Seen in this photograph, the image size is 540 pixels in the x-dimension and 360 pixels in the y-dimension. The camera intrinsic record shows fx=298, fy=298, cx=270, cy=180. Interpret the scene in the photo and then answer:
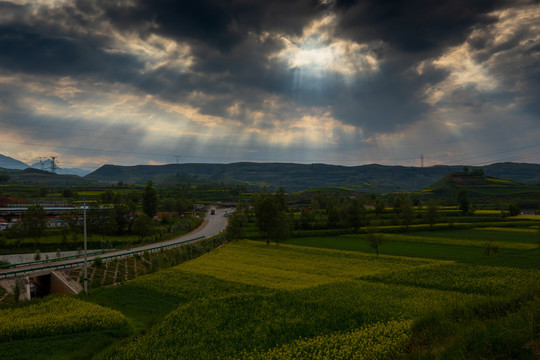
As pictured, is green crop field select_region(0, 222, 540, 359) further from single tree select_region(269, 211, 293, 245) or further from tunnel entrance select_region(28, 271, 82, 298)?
single tree select_region(269, 211, 293, 245)

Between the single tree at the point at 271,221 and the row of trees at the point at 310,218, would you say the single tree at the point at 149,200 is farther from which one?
the single tree at the point at 271,221

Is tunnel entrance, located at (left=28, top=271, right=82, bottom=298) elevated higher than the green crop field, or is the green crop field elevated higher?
the green crop field

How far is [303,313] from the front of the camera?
79.6ft

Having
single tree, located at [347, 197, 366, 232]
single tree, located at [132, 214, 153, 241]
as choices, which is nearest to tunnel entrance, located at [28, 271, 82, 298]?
single tree, located at [132, 214, 153, 241]

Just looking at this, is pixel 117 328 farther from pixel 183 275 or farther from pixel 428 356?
pixel 428 356

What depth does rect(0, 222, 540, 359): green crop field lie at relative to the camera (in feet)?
56.0

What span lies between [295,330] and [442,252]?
45.6m

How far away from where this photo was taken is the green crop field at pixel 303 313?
1706cm

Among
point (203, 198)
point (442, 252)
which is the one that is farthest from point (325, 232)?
point (203, 198)

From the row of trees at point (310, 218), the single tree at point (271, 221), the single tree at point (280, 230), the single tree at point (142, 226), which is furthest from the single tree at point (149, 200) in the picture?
the single tree at point (280, 230)

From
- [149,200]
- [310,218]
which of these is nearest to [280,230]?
[310,218]

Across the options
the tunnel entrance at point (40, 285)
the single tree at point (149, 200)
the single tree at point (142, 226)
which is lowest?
the tunnel entrance at point (40, 285)

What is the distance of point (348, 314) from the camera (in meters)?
23.8

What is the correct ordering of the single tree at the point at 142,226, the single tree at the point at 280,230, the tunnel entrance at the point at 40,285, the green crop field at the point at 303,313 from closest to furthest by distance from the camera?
the green crop field at the point at 303,313 < the tunnel entrance at the point at 40,285 < the single tree at the point at 280,230 < the single tree at the point at 142,226
